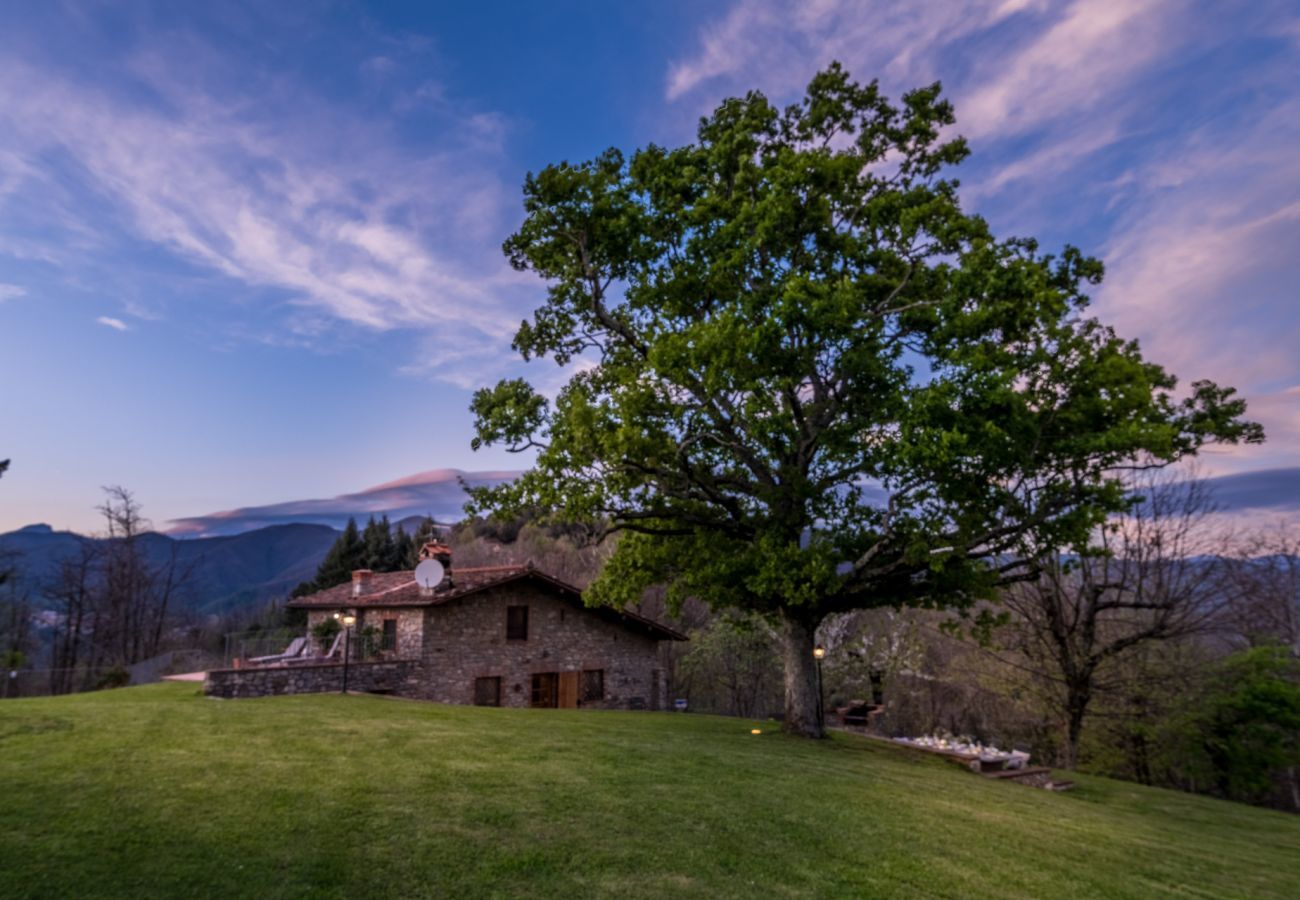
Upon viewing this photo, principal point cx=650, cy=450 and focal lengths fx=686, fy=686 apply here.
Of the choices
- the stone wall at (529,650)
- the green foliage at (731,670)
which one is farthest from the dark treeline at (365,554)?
the stone wall at (529,650)

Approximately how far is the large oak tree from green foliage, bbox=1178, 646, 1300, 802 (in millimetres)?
6669

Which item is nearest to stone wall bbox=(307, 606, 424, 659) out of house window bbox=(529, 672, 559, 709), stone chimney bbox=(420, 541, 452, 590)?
stone chimney bbox=(420, 541, 452, 590)

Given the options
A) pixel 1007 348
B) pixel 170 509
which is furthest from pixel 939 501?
pixel 170 509

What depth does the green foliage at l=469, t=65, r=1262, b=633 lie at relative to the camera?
13.2m

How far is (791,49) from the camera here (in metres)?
17.1

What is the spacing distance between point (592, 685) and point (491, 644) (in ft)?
15.1

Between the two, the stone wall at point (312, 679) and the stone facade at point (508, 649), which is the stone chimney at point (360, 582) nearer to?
the stone facade at point (508, 649)

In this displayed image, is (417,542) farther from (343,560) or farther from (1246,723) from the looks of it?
(1246,723)

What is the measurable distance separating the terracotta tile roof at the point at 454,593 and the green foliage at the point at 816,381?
7694mm

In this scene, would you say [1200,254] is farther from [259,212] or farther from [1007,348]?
[259,212]

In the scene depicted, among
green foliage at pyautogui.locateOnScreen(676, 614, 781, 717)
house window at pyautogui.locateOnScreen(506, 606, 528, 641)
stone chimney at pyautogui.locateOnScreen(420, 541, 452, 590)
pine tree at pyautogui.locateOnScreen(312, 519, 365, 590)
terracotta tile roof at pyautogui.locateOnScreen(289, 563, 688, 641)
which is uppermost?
pine tree at pyautogui.locateOnScreen(312, 519, 365, 590)

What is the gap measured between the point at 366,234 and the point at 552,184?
9009 mm

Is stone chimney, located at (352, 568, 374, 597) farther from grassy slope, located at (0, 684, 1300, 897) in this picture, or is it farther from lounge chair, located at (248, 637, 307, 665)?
grassy slope, located at (0, 684, 1300, 897)

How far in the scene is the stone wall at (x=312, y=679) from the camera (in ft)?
57.1
